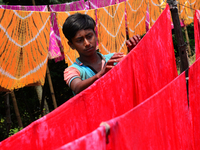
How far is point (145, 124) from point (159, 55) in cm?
53

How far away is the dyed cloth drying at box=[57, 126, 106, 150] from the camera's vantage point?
0.42 metres

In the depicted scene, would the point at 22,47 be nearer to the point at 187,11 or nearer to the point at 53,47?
the point at 53,47

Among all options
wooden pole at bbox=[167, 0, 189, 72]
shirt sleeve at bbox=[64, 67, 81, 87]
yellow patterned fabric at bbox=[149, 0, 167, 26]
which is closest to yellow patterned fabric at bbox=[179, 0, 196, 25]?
yellow patterned fabric at bbox=[149, 0, 167, 26]

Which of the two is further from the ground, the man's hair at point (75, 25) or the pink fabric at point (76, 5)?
the pink fabric at point (76, 5)

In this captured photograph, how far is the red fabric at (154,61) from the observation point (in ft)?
3.25

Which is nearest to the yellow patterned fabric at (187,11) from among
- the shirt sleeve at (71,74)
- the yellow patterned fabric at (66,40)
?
the yellow patterned fabric at (66,40)

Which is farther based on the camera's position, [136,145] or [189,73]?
[189,73]

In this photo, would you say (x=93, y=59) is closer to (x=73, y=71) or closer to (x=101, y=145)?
(x=73, y=71)

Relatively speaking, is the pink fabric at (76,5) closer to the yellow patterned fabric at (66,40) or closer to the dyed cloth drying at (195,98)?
the yellow patterned fabric at (66,40)

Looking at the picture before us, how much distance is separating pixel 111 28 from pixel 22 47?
114 centimetres

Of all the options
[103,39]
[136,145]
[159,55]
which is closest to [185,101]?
[159,55]

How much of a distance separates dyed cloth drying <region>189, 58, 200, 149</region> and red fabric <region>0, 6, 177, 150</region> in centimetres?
13

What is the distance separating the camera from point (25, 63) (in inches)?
69.2

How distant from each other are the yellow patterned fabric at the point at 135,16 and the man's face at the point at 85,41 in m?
1.75
